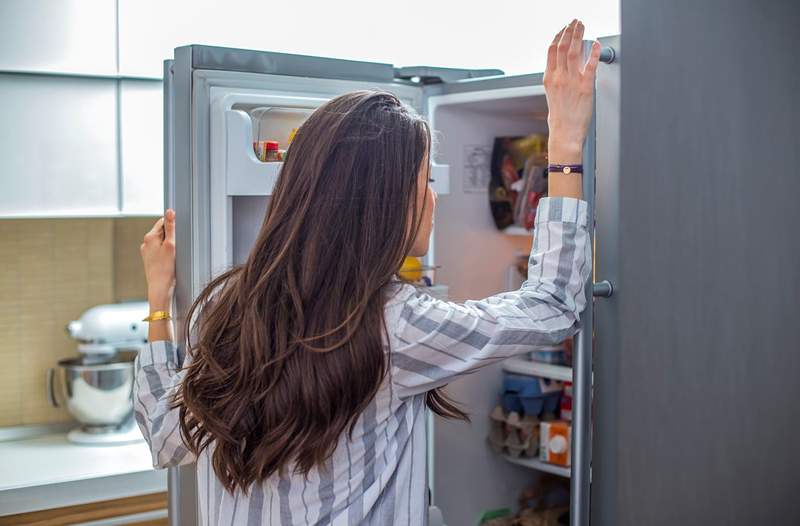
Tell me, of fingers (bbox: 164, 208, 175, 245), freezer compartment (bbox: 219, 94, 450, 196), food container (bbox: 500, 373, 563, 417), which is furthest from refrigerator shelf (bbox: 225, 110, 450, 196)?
food container (bbox: 500, 373, 563, 417)

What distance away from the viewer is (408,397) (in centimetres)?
111

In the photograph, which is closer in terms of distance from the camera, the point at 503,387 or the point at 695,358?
the point at 695,358

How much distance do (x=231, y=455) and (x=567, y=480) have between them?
Result: 4.03 feet

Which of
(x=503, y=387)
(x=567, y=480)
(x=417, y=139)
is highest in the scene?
(x=417, y=139)

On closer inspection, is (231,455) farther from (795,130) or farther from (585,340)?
(795,130)

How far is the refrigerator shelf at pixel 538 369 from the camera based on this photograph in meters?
1.85

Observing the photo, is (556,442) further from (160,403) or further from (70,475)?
(70,475)

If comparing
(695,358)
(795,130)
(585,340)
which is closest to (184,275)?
(585,340)

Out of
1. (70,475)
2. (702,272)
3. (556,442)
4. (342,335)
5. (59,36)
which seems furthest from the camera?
(59,36)

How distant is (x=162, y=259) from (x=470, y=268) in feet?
2.32

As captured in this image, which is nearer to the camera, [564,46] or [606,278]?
[564,46]

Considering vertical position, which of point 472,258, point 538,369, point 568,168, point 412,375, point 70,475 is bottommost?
point 70,475

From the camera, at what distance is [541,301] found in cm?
113

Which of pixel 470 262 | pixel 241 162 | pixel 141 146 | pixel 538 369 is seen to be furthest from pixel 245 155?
pixel 141 146
